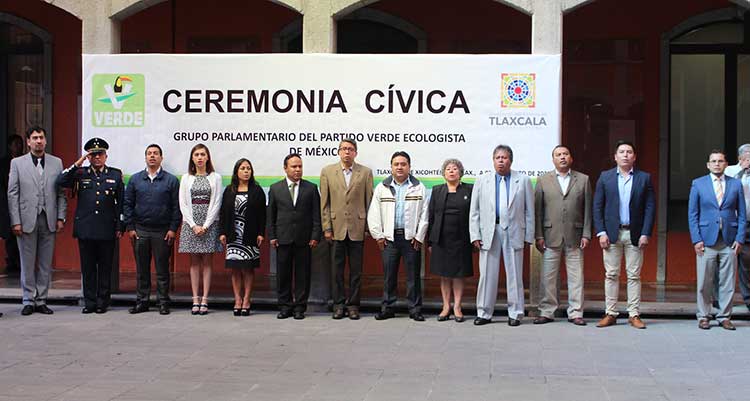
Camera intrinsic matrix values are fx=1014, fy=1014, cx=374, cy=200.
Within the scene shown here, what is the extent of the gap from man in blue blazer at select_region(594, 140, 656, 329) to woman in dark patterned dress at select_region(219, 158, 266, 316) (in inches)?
148

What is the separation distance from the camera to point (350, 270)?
11.4m

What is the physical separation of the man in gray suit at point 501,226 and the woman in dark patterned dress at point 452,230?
12 centimetres

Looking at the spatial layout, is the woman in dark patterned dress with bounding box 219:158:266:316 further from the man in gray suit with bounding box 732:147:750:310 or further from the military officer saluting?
the man in gray suit with bounding box 732:147:750:310

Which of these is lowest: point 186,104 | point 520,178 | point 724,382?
point 724,382

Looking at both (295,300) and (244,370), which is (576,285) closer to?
(295,300)

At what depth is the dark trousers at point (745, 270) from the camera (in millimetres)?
11328

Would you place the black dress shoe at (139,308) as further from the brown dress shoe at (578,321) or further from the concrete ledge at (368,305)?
the brown dress shoe at (578,321)

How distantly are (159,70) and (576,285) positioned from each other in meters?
5.40

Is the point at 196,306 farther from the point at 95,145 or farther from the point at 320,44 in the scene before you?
the point at 320,44

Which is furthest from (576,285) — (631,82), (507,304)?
(631,82)

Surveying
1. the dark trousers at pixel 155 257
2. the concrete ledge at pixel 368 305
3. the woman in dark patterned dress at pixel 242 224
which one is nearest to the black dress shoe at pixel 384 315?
the concrete ledge at pixel 368 305

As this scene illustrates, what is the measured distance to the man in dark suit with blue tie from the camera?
37.2ft

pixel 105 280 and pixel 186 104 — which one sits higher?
pixel 186 104

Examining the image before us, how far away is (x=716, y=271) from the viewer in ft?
35.8
